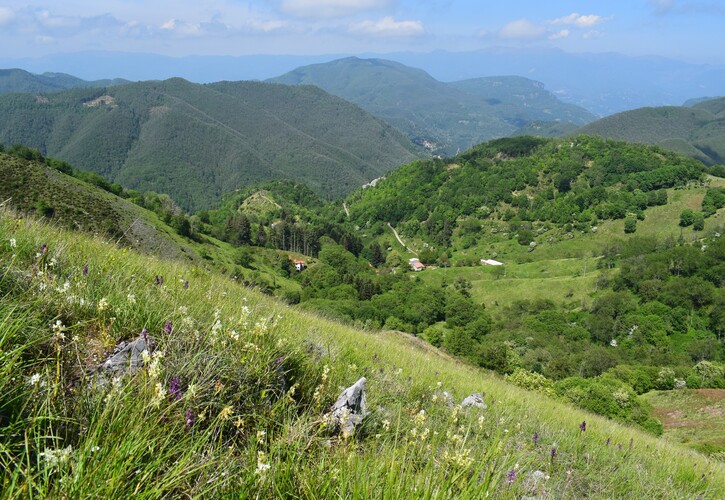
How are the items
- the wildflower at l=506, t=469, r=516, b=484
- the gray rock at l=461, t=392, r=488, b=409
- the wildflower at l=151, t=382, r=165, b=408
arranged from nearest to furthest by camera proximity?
the wildflower at l=151, t=382, r=165, b=408
the wildflower at l=506, t=469, r=516, b=484
the gray rock at l=461, t=392, r=488, b=409

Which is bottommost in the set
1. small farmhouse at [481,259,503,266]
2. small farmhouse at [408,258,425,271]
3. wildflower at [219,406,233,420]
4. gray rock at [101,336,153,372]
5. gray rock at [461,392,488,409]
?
small farmhouse at [408,258,425,271]

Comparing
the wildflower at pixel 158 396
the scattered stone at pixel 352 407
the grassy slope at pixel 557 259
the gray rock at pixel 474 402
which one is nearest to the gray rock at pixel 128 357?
the wildflower at pixel 158 396

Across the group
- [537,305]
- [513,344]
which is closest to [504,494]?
[513,344]

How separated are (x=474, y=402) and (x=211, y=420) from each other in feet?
11.3

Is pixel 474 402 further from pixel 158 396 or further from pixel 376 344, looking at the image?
pixel 158 396

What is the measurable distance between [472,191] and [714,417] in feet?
455

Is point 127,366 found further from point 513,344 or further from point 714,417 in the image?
point 513,344

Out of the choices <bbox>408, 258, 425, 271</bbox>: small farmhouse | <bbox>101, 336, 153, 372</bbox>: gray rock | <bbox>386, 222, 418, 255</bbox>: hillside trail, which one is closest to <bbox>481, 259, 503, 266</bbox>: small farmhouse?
<bbox>408, 258, 425, 271</bbox>: small farmhouse

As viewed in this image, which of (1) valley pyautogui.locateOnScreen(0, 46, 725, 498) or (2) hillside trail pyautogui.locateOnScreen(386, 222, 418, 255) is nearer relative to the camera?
(1) valley pyautogui.locateOnScreen(0, 46, 725, 498)

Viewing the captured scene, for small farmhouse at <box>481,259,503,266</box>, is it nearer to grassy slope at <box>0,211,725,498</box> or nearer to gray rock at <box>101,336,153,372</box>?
grassy slope at <box>0,211,725,498</box>

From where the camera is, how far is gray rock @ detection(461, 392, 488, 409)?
15.1ft

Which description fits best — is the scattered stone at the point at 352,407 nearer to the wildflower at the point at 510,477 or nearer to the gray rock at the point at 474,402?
the wildflower at the point at 510,477

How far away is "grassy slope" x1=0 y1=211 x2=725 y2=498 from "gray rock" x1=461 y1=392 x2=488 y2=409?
0.19m

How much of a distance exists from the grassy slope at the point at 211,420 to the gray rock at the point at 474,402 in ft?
0.63
